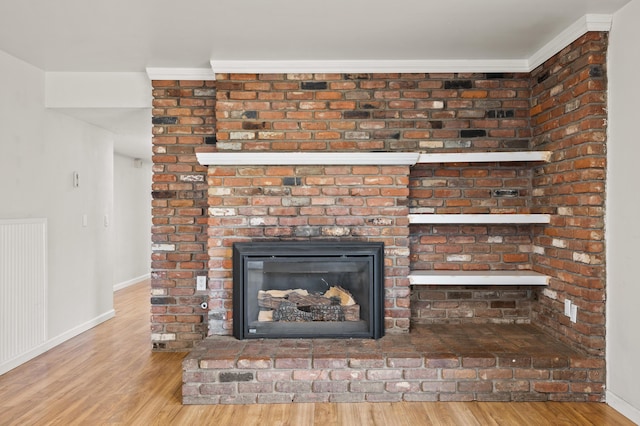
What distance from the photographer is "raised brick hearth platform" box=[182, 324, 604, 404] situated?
263 cm

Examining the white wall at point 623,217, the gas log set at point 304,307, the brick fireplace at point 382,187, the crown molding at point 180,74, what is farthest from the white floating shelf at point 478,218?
the crown molding at point 180,74

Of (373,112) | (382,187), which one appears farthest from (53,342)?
(373,112)

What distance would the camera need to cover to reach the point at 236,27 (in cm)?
273

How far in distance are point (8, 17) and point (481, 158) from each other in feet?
9.95

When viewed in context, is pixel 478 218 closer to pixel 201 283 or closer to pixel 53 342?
pixel 201 283

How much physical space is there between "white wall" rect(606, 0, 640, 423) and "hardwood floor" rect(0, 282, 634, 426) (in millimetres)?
211

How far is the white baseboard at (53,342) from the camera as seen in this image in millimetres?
3186

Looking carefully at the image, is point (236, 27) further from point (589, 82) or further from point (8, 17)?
point (589, 82)

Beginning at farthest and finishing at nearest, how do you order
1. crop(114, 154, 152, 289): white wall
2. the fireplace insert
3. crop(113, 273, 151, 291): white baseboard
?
crop(114, 154, 152, 289): white wall → crop(113, 273, 151, 291): white baseboard → the fireplace insert

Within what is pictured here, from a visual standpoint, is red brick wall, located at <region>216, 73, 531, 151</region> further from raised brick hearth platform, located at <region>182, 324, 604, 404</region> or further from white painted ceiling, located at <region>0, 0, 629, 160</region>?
raised brick hearth platform, located at <region>182, 324, 604, 404</region>

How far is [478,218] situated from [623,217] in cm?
85

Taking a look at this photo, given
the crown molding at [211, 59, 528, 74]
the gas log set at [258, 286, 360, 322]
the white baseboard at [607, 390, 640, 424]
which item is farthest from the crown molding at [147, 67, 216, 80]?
the white baseboard at [607, 390, 640, 424]

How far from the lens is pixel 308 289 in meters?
3.13

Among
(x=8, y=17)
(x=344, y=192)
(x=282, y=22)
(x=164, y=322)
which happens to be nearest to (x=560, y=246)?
(x=344, y=192)
